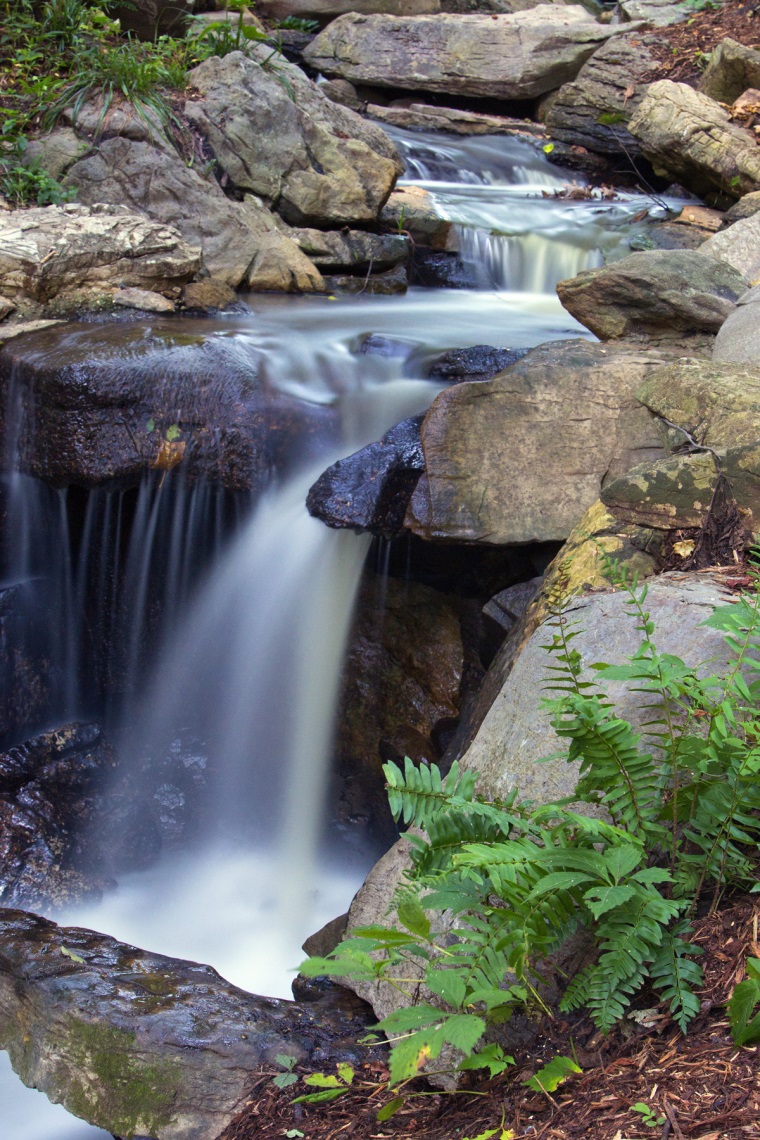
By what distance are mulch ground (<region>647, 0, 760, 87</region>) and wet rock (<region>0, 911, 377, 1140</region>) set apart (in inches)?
465

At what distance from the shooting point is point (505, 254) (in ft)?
27.9

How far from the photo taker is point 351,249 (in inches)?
316

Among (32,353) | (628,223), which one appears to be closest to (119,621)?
(32,353)

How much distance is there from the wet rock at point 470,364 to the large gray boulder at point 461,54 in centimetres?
869

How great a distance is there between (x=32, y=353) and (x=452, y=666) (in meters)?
2.97

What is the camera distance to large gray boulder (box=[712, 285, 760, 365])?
433cm

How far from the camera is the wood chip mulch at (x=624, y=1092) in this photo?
5.25 ft

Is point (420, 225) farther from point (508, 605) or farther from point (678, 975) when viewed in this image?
point (678, 975)

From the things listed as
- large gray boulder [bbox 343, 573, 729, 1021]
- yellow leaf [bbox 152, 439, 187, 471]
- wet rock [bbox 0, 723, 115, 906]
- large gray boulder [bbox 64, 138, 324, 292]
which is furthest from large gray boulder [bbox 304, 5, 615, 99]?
large gray boulder [bbox 343, 573, 729, 1021]

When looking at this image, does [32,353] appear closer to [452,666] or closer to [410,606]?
[410,606]

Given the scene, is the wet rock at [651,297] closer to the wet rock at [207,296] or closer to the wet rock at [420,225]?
the wet rock at [207,296]

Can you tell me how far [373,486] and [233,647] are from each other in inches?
46.7

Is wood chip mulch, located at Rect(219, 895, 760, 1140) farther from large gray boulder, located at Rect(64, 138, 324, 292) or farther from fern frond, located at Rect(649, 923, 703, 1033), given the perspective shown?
large gray boulder, located at Rect(64, 138, 324, 292)

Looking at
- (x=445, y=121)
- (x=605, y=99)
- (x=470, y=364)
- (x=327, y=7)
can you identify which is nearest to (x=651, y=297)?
(x=470, y=364)
